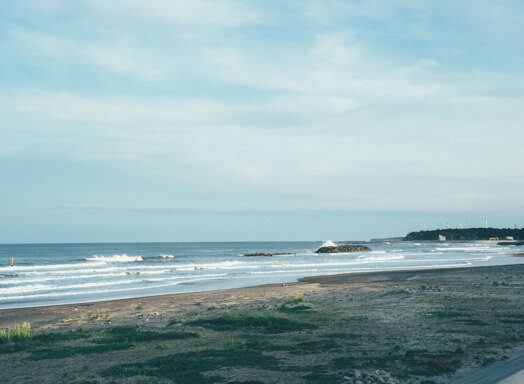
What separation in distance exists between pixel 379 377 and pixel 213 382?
2905 mm

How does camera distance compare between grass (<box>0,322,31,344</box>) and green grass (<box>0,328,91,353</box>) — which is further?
grass (<box>0,322,31,344</box>)

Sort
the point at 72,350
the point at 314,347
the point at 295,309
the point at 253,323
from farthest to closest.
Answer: the point at 295,309 < the point at 253,323 < the point at 72,350 < the point at 314,347

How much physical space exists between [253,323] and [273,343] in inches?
107

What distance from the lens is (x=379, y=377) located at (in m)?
7.66

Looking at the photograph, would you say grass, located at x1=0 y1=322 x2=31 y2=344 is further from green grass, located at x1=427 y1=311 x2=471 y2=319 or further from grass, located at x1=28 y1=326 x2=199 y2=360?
green grass, located at x1=427 y1=311 x2=471 y2=319

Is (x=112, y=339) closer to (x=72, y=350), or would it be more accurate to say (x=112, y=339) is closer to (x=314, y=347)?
(x=72, y=350)

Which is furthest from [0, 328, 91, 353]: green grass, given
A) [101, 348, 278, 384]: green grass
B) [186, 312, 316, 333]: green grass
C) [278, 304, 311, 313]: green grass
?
[278, 304, 311, 313]: green grass

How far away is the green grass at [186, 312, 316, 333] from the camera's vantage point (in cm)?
1360

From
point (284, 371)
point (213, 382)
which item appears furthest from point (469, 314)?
point (213, 382)

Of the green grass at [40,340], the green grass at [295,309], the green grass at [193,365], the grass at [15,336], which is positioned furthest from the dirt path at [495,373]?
the grass at [15,336]

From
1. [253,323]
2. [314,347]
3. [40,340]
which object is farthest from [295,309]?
[40,340]

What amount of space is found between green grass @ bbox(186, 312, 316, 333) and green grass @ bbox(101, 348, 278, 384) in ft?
A: 9.58

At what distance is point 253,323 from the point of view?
1429 cm

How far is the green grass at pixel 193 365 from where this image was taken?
8.86 metres
